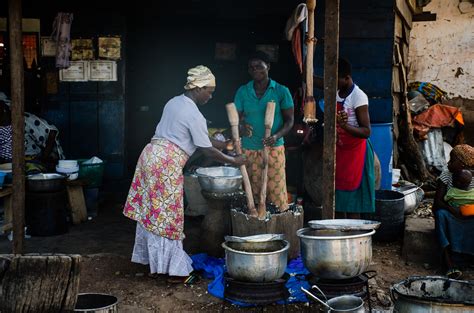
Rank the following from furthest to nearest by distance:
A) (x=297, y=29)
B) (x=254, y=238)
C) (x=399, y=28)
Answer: (x=399, y=28)
(x=297, y=29)
(x=254, y=238)

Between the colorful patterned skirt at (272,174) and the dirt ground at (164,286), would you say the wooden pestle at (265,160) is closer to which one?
the colorful patterned skirt at (272,174)

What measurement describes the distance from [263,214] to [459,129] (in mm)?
6290

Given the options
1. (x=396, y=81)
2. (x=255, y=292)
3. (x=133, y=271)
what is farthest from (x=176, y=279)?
(x=396, y=81)

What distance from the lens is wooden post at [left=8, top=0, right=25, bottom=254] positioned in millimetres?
5902

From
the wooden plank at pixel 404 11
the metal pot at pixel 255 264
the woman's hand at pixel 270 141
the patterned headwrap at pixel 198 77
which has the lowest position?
the metal pot at pixel 255 264

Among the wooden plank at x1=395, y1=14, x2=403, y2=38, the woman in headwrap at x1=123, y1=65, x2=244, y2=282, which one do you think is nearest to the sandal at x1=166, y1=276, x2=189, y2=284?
the woman in headwrap at x1=123, y1=65, x2=244, y2=282

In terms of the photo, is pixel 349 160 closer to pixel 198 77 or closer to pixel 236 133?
pixel 236 133

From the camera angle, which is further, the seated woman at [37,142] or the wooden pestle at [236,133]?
the seated woman at [37,142]

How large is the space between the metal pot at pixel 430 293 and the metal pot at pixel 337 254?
1.05 feet

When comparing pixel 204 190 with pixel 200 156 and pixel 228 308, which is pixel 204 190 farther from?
pixel 200 156

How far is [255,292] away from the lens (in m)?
4.66

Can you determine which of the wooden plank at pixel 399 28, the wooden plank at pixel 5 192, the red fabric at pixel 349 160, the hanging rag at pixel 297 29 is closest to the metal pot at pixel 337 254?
the red fabric at pixel 349 160

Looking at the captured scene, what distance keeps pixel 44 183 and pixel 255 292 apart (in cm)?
417

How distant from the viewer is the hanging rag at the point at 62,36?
30.8 ft
